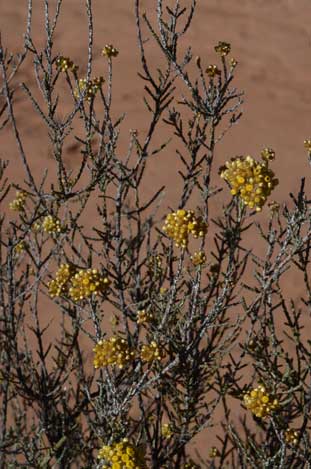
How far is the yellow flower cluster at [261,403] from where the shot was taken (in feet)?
6.44

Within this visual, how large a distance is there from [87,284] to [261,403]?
665mm

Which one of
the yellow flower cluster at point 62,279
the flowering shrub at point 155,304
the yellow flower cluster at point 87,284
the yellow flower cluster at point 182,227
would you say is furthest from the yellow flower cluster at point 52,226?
the yellow flower cluster at point 182,227

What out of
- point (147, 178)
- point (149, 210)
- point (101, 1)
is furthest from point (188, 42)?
point (149, 210)

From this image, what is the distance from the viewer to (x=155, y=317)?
100 inches

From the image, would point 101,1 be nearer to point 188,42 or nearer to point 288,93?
point 188,42

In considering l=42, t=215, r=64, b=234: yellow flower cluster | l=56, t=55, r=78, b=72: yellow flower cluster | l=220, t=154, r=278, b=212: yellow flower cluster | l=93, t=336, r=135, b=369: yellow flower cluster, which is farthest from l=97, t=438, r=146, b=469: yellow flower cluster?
l=56, t=55, r=78, b=72: yellow flower cluster

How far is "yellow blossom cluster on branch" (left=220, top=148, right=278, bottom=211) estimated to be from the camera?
188cm

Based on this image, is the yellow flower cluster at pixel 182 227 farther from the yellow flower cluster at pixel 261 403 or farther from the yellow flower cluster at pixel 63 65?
the yellow flower cluster at pixel 63 65

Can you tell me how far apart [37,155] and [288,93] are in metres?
3.58

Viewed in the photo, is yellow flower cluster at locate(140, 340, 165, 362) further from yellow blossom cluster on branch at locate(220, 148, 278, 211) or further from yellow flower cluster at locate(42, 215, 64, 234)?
yellow flower cluster at locate(42, 215, 64, 234)

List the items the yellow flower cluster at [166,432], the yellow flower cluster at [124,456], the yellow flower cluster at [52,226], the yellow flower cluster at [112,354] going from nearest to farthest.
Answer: the yellow flower cluster at [124,456]
the yellow flower cluster at [112,354]
the yellow flower cluster at [52,226]
the yellow flower cluster at [166,432]

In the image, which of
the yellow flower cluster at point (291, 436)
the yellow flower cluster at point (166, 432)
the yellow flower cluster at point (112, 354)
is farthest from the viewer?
the yellow flower cluster at point (166, 432)

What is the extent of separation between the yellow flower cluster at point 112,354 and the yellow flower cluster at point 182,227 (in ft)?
1.18

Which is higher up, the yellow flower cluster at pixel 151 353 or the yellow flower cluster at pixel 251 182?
the yellow flower cluster at pixel 251 182
